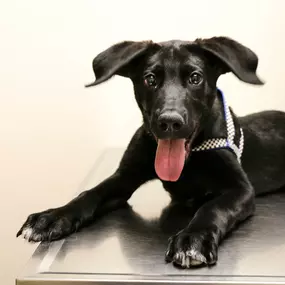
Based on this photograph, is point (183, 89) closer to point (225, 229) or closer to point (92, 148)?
point (225, 229)

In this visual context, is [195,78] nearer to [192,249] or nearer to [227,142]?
[227,142]

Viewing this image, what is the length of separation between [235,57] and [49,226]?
1.63 ft

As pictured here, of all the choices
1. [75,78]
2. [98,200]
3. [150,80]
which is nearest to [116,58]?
[150,80]

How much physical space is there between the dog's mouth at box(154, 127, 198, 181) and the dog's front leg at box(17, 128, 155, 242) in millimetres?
153

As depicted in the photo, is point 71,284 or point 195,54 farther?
point 195,54

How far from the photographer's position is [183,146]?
115 centimetres

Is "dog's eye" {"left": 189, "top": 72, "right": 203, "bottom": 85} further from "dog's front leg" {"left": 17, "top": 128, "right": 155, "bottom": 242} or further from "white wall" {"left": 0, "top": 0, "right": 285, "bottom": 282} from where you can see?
"white wall" {"left": 0, "top": 0, "right": 285, "bottom": 282}

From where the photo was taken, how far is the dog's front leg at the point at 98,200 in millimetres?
1107

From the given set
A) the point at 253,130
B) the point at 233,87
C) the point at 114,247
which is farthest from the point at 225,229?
the point at 233,87

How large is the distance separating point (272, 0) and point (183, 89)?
33.9 inches

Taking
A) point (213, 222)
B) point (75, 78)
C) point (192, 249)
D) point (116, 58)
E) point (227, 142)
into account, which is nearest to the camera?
point (192, 249)

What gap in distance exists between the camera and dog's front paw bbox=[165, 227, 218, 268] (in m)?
0.95

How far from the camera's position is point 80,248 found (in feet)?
3.46

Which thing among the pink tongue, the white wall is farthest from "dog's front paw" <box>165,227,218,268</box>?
the white wall
